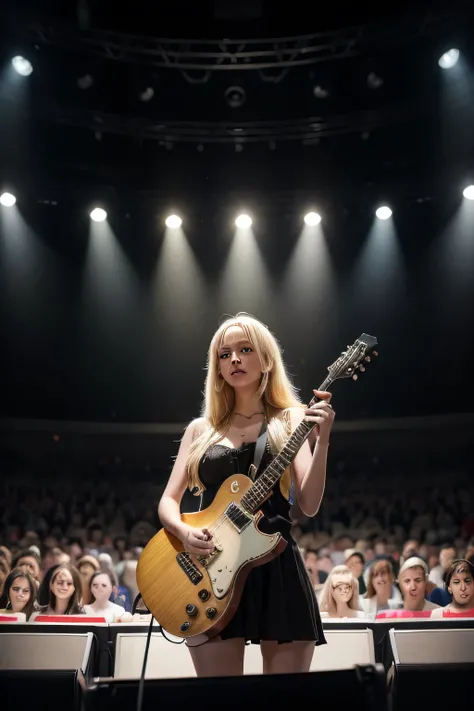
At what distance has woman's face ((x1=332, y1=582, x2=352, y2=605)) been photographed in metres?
5.96

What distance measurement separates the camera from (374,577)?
6949 mm

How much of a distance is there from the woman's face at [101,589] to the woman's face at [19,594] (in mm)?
607

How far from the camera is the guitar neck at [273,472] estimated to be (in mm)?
2318

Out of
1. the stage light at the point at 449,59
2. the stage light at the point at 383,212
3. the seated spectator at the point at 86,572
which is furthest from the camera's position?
the stage light at the point at 383,212

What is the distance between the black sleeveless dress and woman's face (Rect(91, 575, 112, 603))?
4228mm

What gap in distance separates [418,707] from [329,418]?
1.03 meters

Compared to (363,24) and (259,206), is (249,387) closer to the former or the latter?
(363,24)

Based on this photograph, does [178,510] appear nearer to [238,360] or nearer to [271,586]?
[271,586]

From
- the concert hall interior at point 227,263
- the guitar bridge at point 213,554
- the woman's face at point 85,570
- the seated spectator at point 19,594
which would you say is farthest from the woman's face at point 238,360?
the woman's face at point 85,570

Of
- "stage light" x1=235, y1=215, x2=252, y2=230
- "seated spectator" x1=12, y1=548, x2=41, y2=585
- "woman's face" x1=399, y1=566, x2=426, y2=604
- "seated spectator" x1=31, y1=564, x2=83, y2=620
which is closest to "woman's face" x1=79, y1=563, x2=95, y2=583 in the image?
"seated spectator" x1=12, y1=548, x2=41, y2=585

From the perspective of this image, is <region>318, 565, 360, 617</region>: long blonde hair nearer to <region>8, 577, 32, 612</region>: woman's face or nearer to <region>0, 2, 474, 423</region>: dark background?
<region>8, 577, 32, 612</region>: woman's face

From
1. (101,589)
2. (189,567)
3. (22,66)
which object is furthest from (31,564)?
(22,66)

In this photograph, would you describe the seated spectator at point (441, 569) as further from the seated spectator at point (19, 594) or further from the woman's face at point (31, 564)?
the seated spectator at point (19, 594)

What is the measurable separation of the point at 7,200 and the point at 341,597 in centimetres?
797
